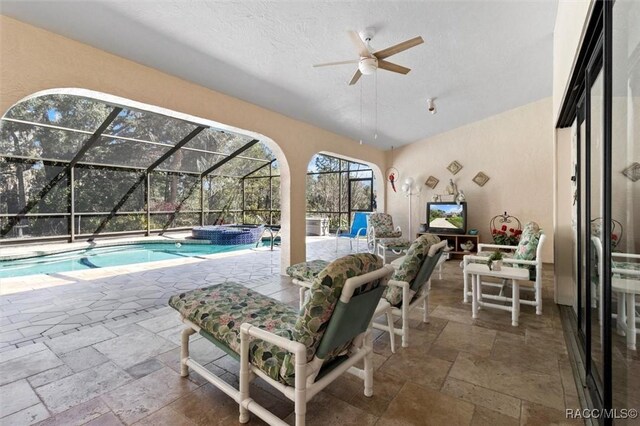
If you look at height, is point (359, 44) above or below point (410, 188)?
above

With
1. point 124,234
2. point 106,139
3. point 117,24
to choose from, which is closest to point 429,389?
point 117,24

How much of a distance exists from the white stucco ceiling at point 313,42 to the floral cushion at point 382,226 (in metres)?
2.47

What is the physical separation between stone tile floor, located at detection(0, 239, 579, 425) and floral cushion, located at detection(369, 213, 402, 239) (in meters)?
2.74

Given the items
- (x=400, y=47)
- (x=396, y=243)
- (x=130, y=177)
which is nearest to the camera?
(x=400, y=47)

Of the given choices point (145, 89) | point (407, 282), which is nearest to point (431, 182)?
point (407, 282)

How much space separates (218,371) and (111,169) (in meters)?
8.62

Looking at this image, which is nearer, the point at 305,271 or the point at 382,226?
the point at 305,271

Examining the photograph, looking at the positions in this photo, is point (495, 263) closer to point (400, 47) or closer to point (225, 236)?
point (400, 47)

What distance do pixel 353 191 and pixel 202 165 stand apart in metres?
5.17

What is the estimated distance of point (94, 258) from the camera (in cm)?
674

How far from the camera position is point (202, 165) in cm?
1008

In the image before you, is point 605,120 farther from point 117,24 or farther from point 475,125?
point 475,125

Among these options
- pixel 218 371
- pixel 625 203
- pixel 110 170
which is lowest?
pixel 218 371

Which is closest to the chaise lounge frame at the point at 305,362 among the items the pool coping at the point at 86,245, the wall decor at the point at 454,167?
the wall decor at the point at 454,167
